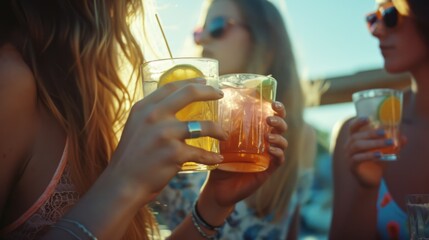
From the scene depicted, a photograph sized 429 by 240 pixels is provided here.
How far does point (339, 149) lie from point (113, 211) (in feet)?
6.23

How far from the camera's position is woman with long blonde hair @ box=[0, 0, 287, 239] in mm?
1191

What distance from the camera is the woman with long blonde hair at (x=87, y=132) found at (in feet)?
3.91

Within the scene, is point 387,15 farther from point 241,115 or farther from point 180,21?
point 241,115

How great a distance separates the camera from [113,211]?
1.17 m

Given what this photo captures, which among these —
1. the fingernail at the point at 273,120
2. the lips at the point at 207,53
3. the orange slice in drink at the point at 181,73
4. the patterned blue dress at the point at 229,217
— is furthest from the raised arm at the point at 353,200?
the lips at the point at 207,53

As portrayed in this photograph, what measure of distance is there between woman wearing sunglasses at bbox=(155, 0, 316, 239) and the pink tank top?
148cm

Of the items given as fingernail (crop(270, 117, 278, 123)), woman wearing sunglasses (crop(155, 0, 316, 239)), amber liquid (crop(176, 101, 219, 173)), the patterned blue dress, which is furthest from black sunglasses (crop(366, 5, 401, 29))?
amber liquid (crop(176, 101, 219, 173))

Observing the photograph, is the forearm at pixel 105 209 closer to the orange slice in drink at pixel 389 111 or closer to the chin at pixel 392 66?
the orange slice in drink at pixel 389 111

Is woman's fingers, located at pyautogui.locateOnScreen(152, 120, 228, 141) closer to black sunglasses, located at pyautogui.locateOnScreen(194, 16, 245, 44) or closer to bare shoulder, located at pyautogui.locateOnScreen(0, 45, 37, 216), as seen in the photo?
bare shoulder, located at pyautogui.locateOnScreen(0, 45, 37, 216)

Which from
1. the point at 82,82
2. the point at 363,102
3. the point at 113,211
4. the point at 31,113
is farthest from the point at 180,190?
the point at 113,211

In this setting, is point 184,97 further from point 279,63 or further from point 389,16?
point 279,63

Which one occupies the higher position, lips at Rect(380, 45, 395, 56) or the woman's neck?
lips at Rect(380, 45, 395, 56)

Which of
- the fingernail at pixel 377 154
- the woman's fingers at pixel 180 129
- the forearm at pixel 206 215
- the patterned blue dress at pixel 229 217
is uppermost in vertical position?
the woman's fingers at pixel 180 129

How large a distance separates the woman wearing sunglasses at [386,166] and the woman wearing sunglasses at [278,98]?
17.9 inches
